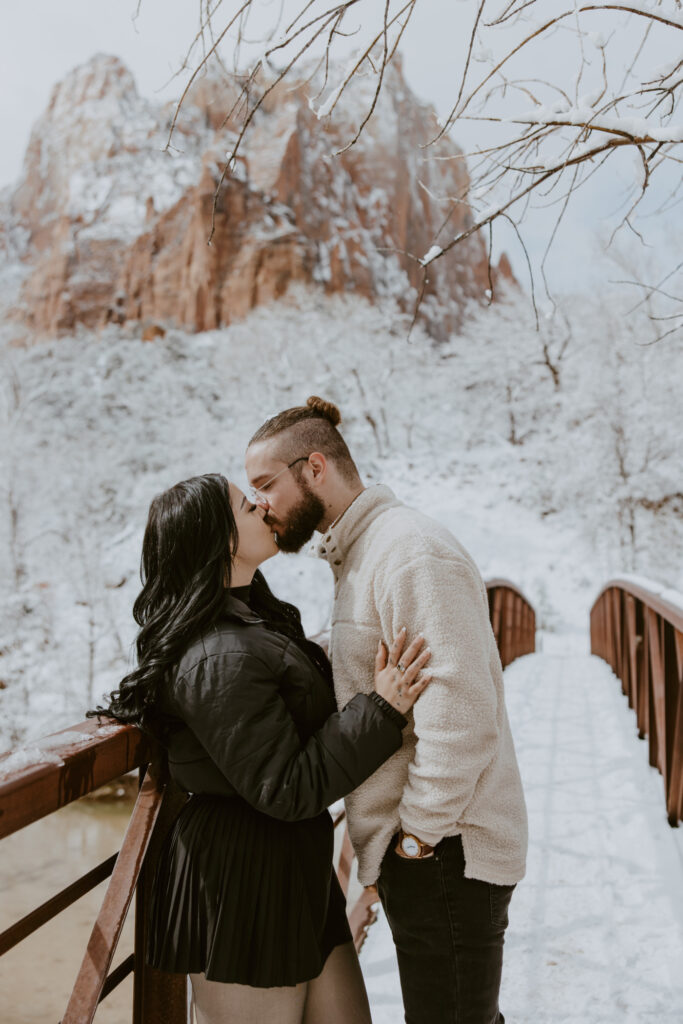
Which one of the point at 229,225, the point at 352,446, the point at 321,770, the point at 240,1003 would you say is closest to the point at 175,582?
the point at 321,770

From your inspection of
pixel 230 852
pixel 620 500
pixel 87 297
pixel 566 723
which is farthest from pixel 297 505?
pixel 87 297

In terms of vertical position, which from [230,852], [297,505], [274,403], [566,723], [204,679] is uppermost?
[274,403]

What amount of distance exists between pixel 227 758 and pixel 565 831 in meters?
2.68

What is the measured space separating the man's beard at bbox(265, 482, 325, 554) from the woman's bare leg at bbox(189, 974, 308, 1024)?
35.8 inches

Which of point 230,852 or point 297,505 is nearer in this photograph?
point 230,852

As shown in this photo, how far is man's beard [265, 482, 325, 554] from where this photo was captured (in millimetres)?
1671

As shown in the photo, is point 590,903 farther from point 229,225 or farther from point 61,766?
point 229,225

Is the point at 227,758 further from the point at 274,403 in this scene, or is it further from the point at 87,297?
the point at 87,297

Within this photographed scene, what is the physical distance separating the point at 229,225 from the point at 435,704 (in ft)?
175

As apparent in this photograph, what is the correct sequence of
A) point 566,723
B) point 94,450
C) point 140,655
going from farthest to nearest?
1. point 94,450
2. point 566,723
3. point 140,655

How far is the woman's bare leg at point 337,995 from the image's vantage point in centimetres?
143

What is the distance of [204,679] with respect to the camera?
1.26 m

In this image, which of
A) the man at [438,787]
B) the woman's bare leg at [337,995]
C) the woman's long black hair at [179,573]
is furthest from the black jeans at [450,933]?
the woman's long black hair at [179,573]

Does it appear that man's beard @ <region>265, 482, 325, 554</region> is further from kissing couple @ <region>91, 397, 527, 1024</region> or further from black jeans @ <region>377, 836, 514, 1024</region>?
black jeans @ <region>377, 836, 514, 1024</region>
